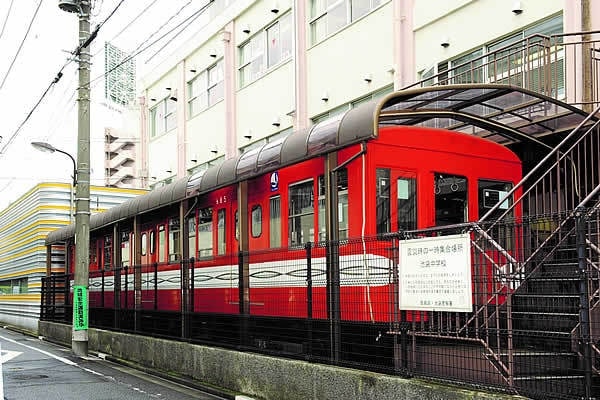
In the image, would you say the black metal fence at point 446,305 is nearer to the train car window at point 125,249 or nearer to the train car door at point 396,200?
the train car door at point 396,200

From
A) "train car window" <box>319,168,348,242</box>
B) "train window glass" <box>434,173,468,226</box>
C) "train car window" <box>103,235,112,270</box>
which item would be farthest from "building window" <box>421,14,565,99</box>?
"train car window" <box>103,235,112,270</box>

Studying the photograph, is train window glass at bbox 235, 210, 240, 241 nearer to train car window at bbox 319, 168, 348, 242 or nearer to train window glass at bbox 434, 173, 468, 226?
train car window at bbox 319, 168, 348, 242

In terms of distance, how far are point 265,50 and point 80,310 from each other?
1080 centimetres

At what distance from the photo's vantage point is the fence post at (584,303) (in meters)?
6.22

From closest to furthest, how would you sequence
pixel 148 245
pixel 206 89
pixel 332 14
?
pixel 148 245 → pixel 332 14 → pixel 206 89

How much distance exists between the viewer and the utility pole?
1828cm

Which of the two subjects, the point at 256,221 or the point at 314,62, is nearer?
the point at 256,221

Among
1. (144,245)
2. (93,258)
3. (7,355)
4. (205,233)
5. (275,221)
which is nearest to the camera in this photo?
(275,221)

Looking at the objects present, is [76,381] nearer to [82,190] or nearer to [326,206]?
[326,206]

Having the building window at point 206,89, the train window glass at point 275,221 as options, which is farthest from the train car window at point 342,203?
the building window at point 206,89

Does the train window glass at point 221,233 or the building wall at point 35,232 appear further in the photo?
the building wall at point 35,232

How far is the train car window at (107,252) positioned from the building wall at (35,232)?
7.32 meters

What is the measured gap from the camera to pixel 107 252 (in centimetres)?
2370

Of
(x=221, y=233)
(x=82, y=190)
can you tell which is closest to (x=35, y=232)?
(x=82, y=190)
